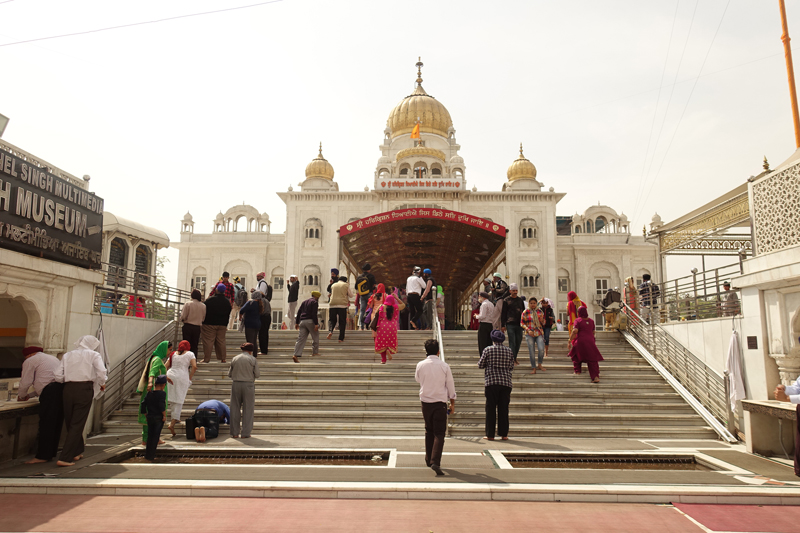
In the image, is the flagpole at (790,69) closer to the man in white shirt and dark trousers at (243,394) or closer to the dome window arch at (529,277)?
the man in white shirt and dark trousers at (243,394)

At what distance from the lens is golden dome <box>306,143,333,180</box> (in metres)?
40.3

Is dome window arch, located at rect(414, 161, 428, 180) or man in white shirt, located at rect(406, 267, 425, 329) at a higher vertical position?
dome window arch, located at rect(414, 161, 428, 180)

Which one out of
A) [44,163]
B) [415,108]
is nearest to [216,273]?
[415,108]

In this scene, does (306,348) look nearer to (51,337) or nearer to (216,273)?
(51,337)

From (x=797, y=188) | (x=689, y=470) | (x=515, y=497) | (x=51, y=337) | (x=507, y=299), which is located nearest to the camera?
(x=515, y=497)

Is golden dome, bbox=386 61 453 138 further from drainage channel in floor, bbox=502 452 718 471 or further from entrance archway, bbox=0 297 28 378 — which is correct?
drainage channel in floor, bbox=502 452 718 471

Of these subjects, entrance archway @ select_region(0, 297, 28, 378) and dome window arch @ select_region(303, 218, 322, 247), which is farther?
dome window arch @ select_region(303, 218, 322, 247)

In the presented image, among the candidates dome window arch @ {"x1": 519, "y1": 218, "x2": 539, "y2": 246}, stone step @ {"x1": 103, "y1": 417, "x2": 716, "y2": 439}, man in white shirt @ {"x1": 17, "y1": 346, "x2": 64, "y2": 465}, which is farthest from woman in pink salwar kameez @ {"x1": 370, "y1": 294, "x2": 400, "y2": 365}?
dome window arch @ {"x1": 519, "y1": 218, "x2": 539, "y2": 246}

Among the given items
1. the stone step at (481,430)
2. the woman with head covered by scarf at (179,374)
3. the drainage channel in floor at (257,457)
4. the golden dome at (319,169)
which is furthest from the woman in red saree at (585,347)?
the golden dome at (319,169)

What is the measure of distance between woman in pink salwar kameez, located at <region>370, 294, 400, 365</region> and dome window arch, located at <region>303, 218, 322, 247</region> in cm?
2594

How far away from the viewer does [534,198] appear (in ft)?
124

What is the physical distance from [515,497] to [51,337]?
7.19 m

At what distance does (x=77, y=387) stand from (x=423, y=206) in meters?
27.3

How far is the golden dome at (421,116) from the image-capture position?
140ft
